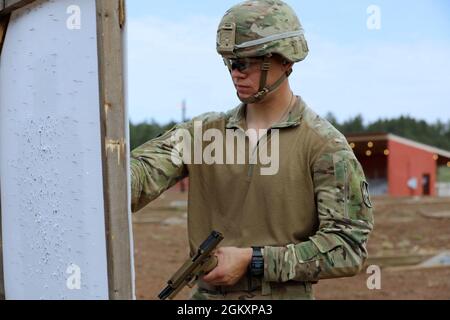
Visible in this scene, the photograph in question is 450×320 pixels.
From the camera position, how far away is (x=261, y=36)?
2672 mm

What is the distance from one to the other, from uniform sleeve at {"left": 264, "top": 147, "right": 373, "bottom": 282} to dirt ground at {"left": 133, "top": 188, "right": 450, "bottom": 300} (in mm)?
5588

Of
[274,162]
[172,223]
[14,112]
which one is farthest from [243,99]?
[172,223]

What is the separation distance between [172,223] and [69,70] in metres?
15.6

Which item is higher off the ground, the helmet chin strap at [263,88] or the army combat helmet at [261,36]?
the army combat helmet at [261,36]

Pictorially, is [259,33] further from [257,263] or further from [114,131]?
[257,263]

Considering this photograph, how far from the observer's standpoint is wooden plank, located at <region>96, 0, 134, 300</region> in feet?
7.91

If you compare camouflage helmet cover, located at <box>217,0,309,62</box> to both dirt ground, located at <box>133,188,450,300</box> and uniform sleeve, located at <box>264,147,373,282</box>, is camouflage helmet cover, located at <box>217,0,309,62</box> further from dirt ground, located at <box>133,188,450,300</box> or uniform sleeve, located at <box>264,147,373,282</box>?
dirt ground, located at <box>133,188,450,300</box>

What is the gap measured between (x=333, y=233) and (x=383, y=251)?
11276 mm

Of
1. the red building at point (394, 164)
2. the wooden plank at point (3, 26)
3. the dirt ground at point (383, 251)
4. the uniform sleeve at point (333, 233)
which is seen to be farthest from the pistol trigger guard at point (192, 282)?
the red building at point (394, 164)

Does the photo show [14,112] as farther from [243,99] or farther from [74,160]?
[243,99]

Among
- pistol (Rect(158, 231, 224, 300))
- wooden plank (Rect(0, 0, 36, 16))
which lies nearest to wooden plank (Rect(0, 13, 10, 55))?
wooden plank (Rect(0, 0, 36, 16))

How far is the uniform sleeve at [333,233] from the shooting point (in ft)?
8.51

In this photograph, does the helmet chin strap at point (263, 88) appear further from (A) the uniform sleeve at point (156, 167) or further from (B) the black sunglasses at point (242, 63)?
(A) the uniform sleeve at point (156, 167)

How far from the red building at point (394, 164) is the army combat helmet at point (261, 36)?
29.7 meters
